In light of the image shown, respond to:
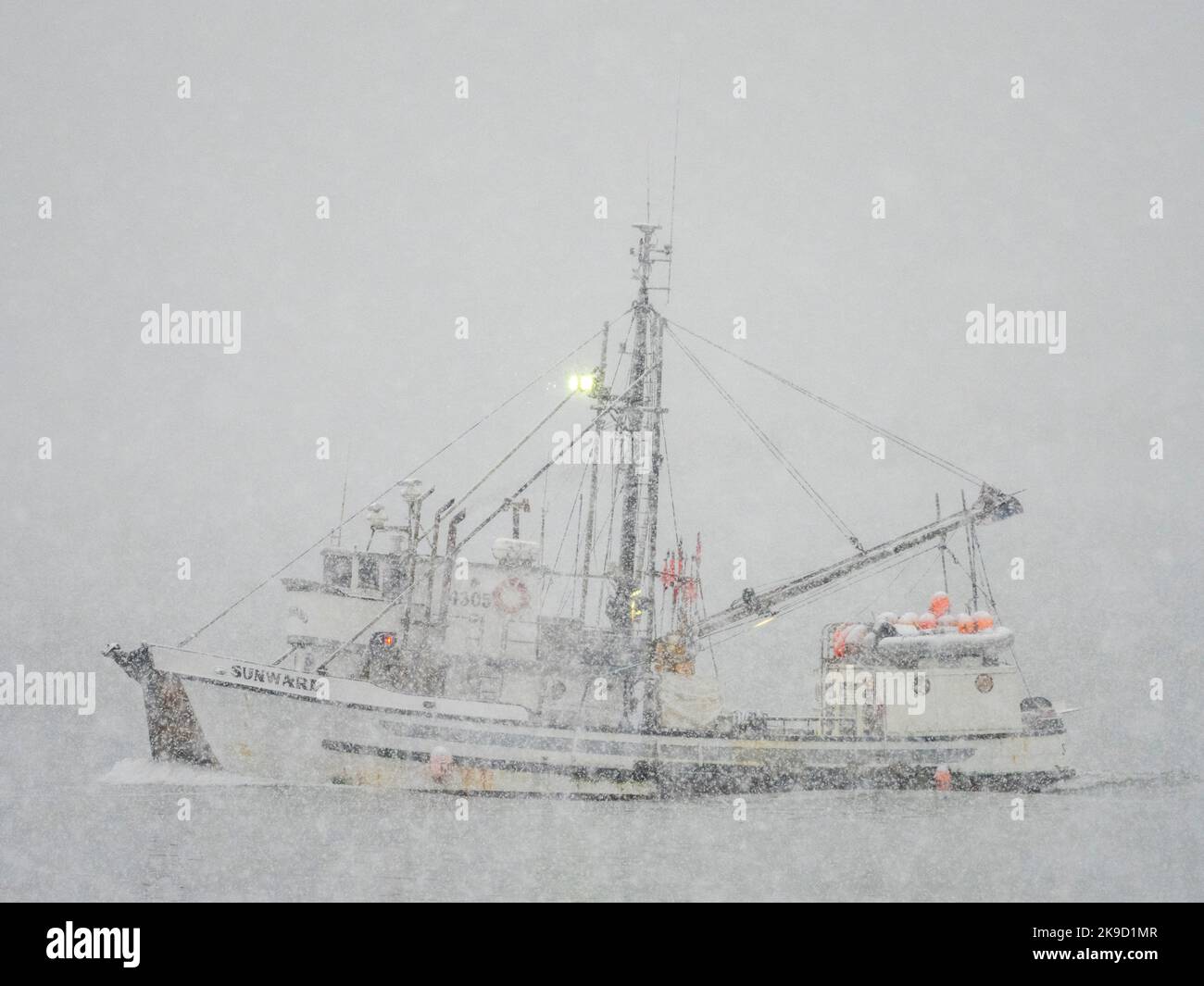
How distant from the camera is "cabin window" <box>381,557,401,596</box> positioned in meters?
29.9

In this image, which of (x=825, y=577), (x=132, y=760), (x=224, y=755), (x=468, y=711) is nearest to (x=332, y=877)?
(x=468, y=711)

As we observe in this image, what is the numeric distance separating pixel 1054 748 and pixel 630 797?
47.0 ft

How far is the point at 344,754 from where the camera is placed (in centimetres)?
2697

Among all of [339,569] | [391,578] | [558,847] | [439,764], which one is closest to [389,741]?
[439,764]

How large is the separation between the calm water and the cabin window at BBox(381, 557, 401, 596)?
565cm

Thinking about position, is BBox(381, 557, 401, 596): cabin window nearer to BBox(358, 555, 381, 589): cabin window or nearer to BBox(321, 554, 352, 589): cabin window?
BBox(358, 555, 381, 589): cabin window

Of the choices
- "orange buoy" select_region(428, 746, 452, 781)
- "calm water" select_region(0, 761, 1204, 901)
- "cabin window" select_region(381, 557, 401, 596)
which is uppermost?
"cabin window" select_region(381, 557, 401, 596)

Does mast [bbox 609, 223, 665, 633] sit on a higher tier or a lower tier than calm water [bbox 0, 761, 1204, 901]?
higher

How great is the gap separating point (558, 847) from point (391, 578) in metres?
10.8

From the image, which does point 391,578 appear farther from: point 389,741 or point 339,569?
point 389,741

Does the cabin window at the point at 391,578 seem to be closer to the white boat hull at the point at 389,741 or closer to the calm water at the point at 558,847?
the white boat hull at the point at 389,741

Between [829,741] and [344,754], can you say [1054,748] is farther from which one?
[344,754]

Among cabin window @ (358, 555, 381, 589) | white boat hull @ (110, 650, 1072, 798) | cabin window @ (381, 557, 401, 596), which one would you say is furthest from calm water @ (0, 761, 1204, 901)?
cabin window @ (358, 555, 381, 589)

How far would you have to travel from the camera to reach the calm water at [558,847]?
18.2m
